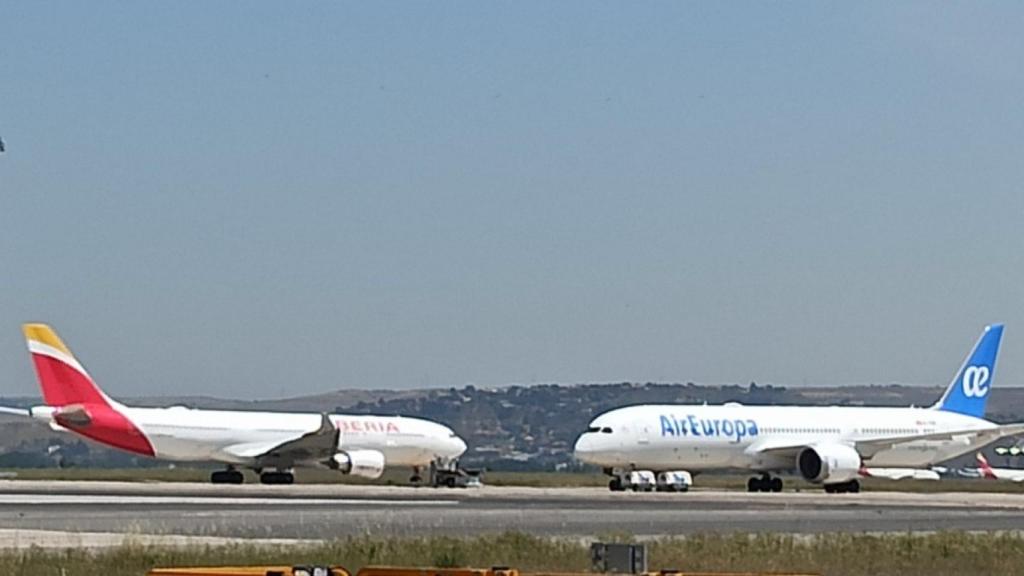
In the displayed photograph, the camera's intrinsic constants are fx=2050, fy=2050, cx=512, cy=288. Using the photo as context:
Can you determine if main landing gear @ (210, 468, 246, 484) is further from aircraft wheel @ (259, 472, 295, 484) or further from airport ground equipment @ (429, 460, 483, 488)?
airport ground equipment @ (429, 460, 483, 488)

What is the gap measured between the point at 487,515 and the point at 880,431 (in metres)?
39.3

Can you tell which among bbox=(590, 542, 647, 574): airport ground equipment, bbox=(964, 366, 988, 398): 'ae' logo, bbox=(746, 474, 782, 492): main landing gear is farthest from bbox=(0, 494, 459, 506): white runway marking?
bbox=(590, 542, 647, 574): airport ground equipment

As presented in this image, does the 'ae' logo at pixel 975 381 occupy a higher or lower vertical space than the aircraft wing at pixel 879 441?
higher

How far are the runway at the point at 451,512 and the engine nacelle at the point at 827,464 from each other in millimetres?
7168

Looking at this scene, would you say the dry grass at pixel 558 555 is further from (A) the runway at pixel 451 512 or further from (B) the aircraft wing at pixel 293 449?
(B) the aircraft wing at pixel 293 449

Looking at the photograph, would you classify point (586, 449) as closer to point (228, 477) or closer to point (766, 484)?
point (766, 484)

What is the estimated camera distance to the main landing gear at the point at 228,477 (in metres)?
83.4

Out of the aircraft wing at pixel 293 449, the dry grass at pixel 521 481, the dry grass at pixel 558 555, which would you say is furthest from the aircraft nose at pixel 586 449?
the dry grass at pixel 558 555

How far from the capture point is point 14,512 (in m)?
48.1

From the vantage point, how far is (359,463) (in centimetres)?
8275

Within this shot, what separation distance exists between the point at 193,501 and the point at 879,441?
37.1m

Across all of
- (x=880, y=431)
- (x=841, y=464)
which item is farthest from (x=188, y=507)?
(x=880, y=431)

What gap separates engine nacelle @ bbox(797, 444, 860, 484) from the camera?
8050 centimetres

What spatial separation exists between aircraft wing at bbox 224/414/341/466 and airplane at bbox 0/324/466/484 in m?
0.04
